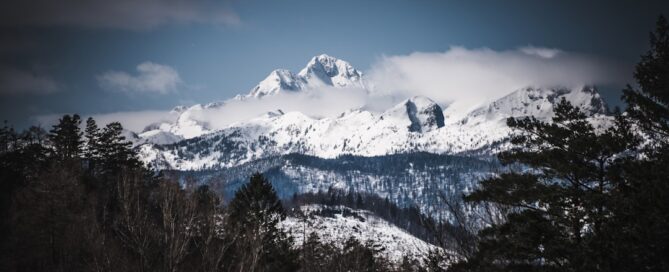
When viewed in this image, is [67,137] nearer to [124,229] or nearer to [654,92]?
[124,229]

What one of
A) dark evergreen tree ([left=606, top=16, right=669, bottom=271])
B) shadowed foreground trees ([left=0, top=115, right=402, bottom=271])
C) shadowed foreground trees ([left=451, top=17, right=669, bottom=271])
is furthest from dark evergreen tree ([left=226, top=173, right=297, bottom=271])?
dark evergreen tree ([left=606, top=16, right=669, bottom=271])

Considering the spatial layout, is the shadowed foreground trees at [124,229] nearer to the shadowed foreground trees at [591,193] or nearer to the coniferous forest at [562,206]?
the coniferous forest at [562,206]

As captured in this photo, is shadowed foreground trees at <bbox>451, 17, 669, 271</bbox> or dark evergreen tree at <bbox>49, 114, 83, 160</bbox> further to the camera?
dark evergreen tree at <bbox>49, 114, 83, 160</bbox>

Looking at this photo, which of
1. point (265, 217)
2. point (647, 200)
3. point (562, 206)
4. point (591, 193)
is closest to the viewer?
point (647, 200)

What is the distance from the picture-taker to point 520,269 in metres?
13.1

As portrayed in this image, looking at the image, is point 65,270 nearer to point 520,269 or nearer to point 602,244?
point 520,269

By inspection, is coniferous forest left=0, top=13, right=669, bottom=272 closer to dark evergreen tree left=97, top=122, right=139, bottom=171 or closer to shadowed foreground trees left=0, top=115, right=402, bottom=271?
shadowed foreground trees left=0, top=115, right=402, bottom=271

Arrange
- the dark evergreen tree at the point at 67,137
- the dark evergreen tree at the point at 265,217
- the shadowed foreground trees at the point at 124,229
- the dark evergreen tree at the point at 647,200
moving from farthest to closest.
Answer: the dark evergreen tree at the point at 67,137, the dark evergreen tree at the point at 265,217, the shadowed foreground trees at the point at 124,229, the dark evergreen tree at the point at 647,200

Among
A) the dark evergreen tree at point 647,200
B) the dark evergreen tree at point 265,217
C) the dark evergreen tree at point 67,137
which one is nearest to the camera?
the dark evergreen tree at point 647,200

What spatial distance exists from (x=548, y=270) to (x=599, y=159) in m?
3.92

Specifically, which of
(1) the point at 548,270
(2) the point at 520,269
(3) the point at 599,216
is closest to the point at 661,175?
(3) the point at 599,216

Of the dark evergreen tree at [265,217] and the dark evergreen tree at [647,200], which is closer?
the dark evergreen tree at [647,200]

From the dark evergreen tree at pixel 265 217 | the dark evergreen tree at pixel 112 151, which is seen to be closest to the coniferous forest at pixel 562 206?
the dark evergreen tree at pixel 265 217

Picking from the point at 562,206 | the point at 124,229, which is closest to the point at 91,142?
the point at 124,229
